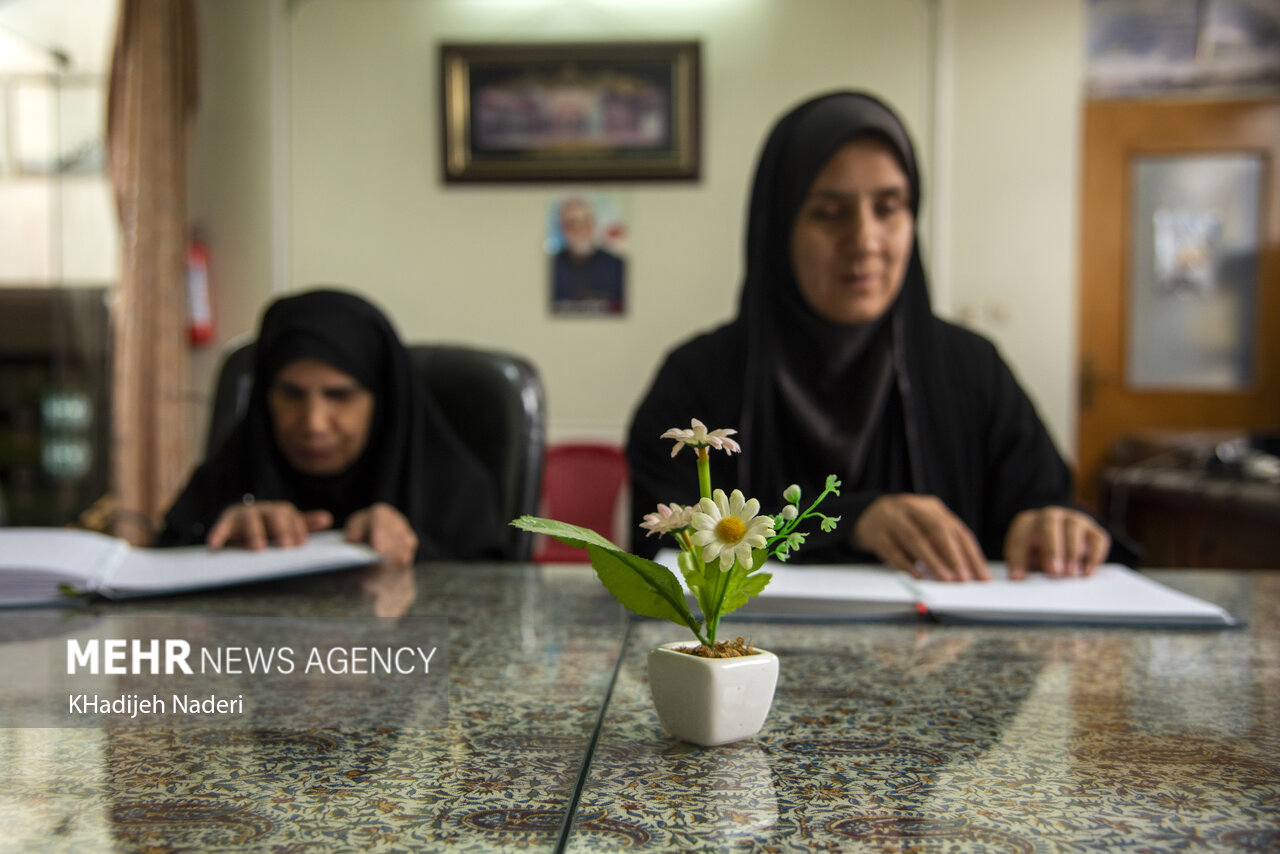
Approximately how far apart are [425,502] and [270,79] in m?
2.98

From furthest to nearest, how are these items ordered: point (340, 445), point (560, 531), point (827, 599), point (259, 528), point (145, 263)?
point (145, 263), point (340, 445), point (259, 528), point (827, 599), point (560, 531)

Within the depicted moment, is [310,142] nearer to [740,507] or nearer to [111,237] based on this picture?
[111,237]

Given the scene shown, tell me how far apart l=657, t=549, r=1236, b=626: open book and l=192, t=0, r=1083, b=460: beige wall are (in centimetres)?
308

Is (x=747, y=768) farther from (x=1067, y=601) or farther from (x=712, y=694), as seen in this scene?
(x=1067, y=601)

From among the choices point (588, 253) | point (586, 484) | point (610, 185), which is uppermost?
point (610, 185)

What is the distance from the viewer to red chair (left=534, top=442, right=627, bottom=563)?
3.71 meters

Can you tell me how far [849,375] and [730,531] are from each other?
1118 millimetres

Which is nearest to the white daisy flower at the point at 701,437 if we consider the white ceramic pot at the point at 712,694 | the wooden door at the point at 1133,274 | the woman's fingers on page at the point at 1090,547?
the white ceramic pot at the point at 712,694

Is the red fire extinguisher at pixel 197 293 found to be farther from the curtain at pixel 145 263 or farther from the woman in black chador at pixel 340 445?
the woman in black chador at pixel 340 445

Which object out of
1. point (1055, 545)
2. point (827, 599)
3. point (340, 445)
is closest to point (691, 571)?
point (827, 599)

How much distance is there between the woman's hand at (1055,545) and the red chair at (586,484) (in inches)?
101

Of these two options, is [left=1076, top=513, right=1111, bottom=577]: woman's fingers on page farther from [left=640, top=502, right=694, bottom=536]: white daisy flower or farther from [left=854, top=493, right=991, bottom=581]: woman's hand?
[left=640, top=502, right=694, bottom=536]: white daisy flower

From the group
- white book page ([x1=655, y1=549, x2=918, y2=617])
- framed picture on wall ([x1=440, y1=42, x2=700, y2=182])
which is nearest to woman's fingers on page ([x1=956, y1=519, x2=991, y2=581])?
white book page ([x1=655, y1=549, x2=918, y2=617])

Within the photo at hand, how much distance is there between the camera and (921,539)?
1.11 metres
